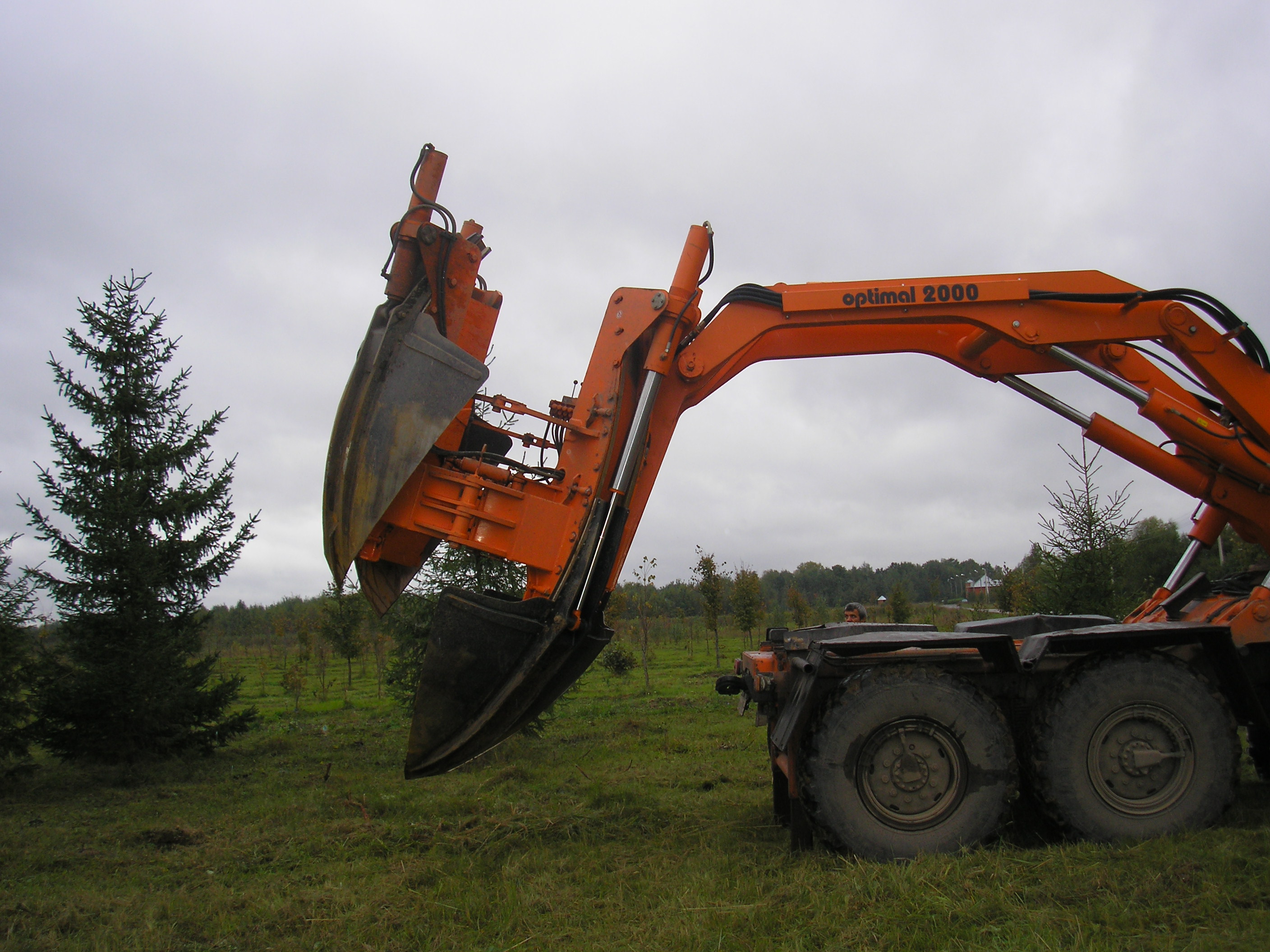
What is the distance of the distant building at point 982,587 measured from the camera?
89.2 ft

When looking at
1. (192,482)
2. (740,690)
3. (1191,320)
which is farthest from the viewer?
(192,482)

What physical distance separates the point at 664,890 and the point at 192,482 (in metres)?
9.64

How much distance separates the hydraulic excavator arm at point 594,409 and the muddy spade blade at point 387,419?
12mm

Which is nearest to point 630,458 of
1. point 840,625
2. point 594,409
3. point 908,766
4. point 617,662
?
point 594,409

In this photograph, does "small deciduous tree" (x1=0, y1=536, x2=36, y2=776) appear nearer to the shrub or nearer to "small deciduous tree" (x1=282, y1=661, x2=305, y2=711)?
"small deciduous tree" (x1=282, y1=661, x2=305, y2=711)

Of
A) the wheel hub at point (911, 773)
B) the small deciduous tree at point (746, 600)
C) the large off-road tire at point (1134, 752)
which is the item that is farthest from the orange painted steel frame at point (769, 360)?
the small deciduous tree at point (746, 600)

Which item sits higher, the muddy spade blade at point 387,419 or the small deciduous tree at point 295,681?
the muddy spade blade at point 387,419

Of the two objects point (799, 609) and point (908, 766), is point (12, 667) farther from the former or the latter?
point (799, 609)

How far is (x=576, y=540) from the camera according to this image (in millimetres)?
5125

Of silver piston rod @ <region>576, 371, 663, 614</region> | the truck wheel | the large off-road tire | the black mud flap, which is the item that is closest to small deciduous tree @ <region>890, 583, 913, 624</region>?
the large off-road tire

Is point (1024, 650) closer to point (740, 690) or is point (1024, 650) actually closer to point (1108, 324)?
point (740, 690)

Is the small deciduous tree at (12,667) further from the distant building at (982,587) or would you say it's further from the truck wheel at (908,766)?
the distant building at (982,587)

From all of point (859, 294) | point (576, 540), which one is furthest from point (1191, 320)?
point (576, 540)

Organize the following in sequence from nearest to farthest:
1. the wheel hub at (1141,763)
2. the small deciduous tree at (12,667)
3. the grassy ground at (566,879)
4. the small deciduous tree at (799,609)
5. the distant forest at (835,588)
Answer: the grassy ground at (566,879) < the wheel hub at (1141,763) < the small deciduous tree at (12,667) < the distant forest at (835,588) < the small deciduous tree at (799,609)
